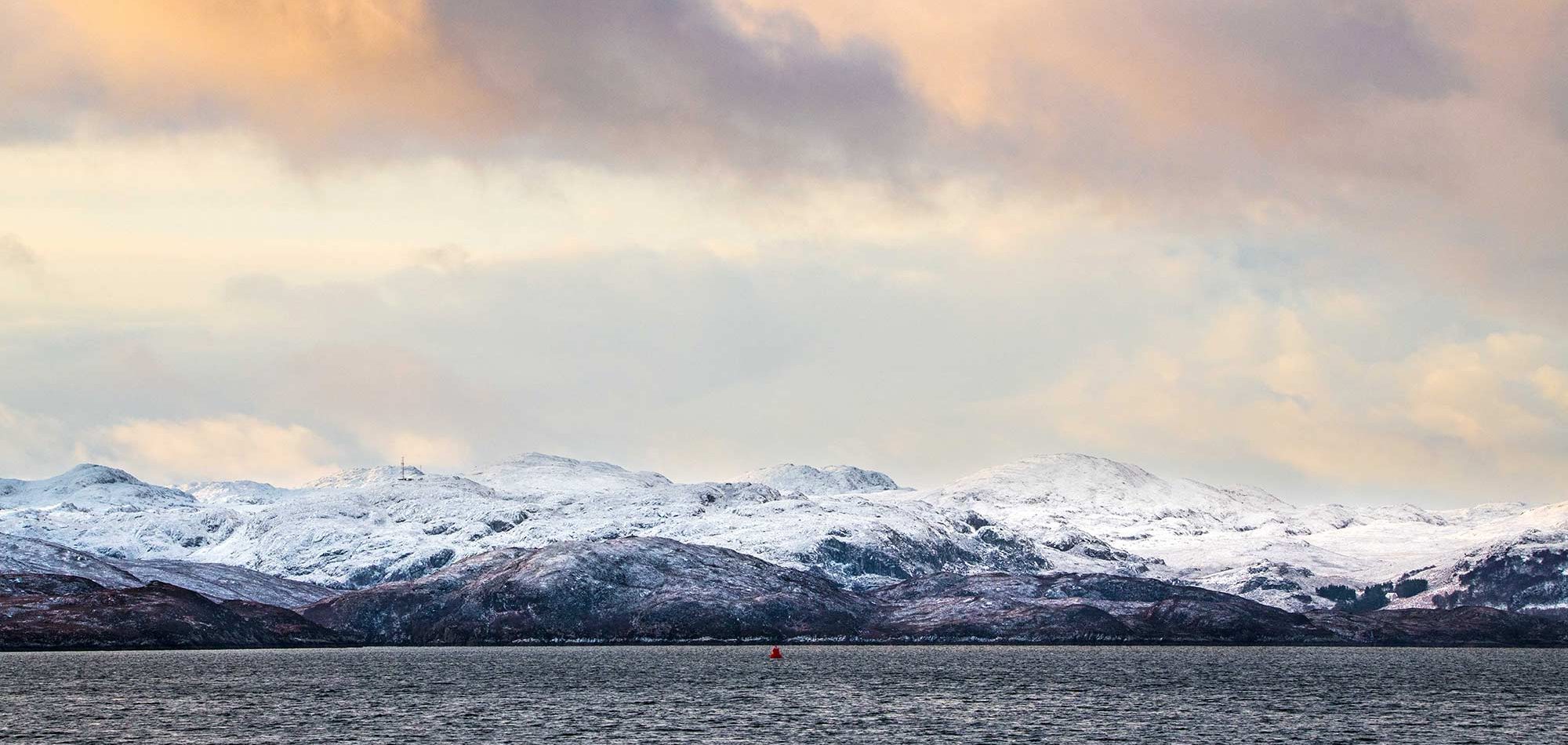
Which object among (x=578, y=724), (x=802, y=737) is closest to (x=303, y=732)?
(x=578, y=724)

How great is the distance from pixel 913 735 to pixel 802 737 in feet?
44.5

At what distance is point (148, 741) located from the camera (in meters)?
178

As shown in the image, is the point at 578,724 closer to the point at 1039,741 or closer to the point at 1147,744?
the point at 1039,741

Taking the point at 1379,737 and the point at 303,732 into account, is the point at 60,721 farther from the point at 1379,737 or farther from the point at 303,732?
the point at 1379,737

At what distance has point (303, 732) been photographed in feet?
619

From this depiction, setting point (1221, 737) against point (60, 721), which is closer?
point (1221, 737)

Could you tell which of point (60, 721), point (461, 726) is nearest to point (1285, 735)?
point (461, 726)

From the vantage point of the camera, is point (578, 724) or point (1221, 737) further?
point (578, 724)

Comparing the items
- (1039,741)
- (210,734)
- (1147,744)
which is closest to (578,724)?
(210,734)

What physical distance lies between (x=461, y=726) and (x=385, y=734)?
43.2 feet

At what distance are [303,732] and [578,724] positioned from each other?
3323 centimetres

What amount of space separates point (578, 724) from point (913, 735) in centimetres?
4287

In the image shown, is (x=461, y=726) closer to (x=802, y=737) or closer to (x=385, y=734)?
(x=385, y=734)

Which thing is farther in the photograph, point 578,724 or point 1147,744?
point 578,724
